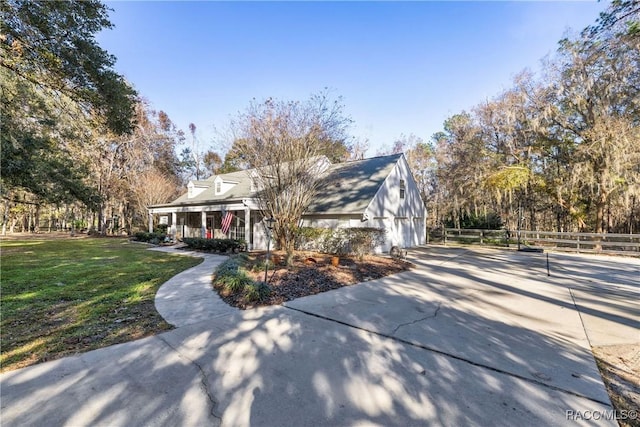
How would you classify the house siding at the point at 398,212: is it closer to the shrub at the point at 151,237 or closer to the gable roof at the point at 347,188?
the gable roof at the point at 347,188

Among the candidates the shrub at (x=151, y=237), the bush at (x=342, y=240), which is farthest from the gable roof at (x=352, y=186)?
the shrub at (x=151, y=237)

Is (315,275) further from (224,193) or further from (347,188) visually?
(224,193)

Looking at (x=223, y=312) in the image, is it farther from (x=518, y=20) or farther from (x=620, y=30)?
(x=518, y=20)

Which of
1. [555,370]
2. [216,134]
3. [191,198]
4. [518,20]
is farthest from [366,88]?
[191,198]

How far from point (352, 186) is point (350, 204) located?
6.31ft

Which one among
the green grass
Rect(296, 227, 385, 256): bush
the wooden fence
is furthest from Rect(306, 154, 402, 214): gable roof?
the wooden fence

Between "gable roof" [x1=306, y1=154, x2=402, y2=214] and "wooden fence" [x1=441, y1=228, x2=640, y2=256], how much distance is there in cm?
805

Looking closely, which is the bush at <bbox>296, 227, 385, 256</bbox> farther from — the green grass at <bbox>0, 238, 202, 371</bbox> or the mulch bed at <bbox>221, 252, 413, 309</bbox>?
the green grass at <bbox>0, 238, 202, 371</bbox>

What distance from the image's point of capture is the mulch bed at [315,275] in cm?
634

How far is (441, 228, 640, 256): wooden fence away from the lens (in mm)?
14435

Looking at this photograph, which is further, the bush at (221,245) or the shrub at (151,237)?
the shrub at (151,237)

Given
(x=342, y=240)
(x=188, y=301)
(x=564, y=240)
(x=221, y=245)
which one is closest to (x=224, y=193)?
(x=221, y=245)

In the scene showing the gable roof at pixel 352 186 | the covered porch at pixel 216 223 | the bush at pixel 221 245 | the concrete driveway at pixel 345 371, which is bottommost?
the concrete driveway at pixel 345 371

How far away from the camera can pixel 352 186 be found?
52.8 feet
